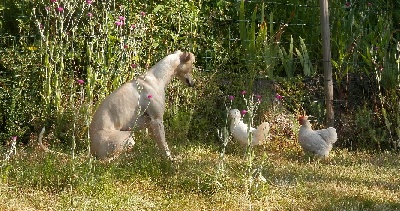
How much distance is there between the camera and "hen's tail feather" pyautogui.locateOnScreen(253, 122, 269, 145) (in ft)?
26.3

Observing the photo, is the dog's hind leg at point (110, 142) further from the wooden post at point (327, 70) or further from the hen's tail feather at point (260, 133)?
the wooden post at point (327, 70)

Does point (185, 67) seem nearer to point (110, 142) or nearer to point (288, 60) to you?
point (110, 142)

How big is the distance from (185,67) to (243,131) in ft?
→ 3.14

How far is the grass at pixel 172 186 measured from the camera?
19.0 feet

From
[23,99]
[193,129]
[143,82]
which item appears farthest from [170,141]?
[23,99]

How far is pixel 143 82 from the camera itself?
24.9ft

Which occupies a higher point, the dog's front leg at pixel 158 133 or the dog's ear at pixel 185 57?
the dog's ear at pixel 185 57

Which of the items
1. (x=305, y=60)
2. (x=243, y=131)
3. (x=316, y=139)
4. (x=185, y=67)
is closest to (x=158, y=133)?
(x=185, y=67)

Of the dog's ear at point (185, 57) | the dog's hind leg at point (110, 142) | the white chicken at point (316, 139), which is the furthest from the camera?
the white chicken at point (316, 139)

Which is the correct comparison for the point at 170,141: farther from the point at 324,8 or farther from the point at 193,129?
the point at 324,8

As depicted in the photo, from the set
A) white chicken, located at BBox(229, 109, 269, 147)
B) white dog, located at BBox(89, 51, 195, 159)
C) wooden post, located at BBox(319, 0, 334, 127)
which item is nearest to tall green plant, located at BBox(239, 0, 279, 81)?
wooden post, located at BBox(319, 0, 334, 127)

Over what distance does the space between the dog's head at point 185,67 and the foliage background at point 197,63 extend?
75 centimetres

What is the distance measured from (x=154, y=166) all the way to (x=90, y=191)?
2.87ft

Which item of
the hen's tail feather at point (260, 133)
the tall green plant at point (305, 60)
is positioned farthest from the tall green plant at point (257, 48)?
the hen's tail feather at point (260, 133)
